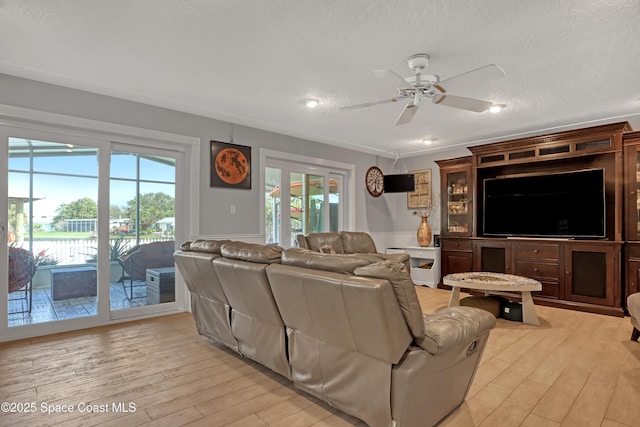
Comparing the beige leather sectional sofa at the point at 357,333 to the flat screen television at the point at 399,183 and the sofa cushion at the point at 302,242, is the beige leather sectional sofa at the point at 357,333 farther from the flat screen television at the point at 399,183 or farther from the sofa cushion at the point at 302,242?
the flat screen television at the point at 399,183

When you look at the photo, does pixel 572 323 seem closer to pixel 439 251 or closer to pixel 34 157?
pixel 439 251

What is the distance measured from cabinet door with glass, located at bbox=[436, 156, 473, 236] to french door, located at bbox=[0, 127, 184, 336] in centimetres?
413

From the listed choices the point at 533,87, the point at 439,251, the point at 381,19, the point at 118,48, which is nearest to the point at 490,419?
the point at 381,19

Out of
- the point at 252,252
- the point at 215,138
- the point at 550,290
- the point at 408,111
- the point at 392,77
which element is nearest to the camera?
the point at 252,252

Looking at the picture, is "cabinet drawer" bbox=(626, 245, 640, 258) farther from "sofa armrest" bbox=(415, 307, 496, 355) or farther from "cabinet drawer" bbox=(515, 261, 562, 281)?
"sofa armrest" bbox=(415, 307, 496, 355)

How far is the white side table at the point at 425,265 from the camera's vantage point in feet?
19.4

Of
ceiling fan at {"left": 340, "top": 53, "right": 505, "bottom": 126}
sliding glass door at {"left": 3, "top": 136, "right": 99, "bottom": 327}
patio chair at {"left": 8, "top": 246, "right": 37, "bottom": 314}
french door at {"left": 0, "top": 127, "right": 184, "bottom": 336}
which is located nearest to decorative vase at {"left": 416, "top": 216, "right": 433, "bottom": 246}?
ceiling fan at {"left": 340, "top": 53, "right": 505, "bottom": 126}

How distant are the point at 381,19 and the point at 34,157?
3381 mm

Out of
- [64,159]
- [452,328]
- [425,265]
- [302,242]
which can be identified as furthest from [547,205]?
[64,159]

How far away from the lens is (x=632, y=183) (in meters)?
4.14

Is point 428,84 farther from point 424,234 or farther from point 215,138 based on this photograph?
point 424,234

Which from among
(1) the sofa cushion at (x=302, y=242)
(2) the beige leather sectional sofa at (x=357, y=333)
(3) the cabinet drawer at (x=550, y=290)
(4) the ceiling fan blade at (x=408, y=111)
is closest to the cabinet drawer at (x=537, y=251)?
(3) the cabinet drawer at (x=550, y=290)

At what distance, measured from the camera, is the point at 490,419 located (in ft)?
6.41

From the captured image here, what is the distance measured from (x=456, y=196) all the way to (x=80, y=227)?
524cm
